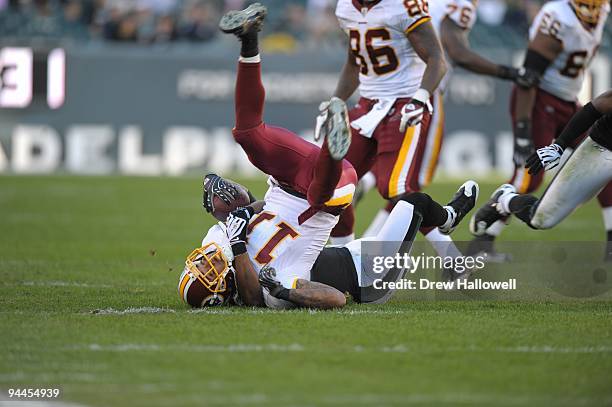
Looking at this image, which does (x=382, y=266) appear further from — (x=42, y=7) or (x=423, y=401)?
(x=42, y=7)

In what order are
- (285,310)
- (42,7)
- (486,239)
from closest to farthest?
1. (285,310)
2. (486,239)
3. (42,7)

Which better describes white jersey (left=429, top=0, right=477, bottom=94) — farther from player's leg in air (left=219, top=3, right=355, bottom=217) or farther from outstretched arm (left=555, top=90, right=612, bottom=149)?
player's leg in air (left=219, top=3, right=355, bottom=217)

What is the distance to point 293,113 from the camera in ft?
52.7

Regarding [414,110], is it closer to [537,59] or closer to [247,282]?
[247,282]

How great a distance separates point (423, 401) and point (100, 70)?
42.6 feet

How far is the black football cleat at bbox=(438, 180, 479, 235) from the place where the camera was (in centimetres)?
633

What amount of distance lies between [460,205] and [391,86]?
1.08 metres

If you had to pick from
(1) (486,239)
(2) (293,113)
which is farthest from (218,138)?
(1) (486,239)

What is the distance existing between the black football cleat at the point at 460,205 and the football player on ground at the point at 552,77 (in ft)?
4.82

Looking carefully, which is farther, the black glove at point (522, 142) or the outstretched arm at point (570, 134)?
the black glove at point (522, 142)

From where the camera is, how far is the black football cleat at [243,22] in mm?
5824

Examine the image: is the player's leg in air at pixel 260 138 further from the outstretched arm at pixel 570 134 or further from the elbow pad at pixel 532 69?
the elbow pad at pixel 532 69

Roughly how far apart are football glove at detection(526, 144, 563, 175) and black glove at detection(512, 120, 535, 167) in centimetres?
199

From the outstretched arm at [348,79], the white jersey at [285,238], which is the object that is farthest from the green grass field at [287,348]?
the outstretched arm at [348,79]
